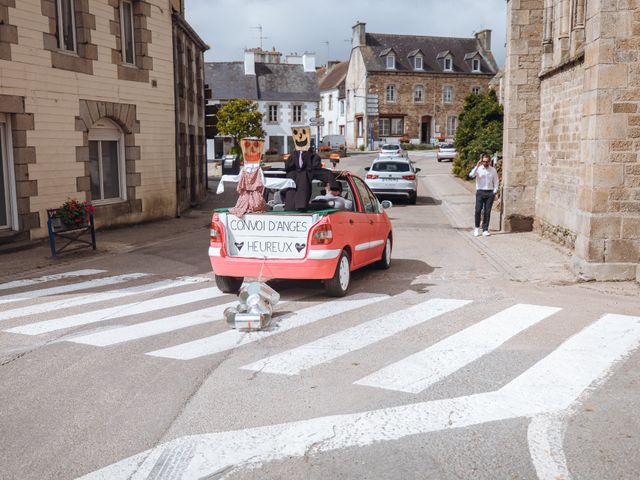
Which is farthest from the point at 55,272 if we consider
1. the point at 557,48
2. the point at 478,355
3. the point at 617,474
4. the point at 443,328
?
the point at 557,48

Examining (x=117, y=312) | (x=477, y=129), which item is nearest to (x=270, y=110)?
(x=477, y=129)

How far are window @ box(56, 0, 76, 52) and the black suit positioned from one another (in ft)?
26.7

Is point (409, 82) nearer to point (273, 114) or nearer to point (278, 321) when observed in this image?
point (273, 114)

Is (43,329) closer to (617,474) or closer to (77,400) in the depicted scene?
(77,400)

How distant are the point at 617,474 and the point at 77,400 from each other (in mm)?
3858

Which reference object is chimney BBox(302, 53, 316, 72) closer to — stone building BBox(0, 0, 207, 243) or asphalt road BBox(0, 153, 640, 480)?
stone building BBox(0, 0, 207, 243)

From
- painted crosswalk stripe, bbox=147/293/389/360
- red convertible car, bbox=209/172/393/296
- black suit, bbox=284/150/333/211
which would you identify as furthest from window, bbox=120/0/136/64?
painted crosswalk stripe, bbox=147/293/389/360

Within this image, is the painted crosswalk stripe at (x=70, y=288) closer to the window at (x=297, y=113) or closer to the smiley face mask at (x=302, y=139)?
the smiley face mask at (x=302, y=139)

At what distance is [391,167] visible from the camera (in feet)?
84.7

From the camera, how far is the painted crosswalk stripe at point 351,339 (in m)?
6.35

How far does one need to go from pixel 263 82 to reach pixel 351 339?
63.9 meters

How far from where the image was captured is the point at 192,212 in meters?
22.2

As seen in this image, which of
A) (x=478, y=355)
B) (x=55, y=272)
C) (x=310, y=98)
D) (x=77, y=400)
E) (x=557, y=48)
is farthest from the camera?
(x=310, y=98)

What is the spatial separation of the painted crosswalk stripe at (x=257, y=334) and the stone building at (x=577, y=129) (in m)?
3.74
